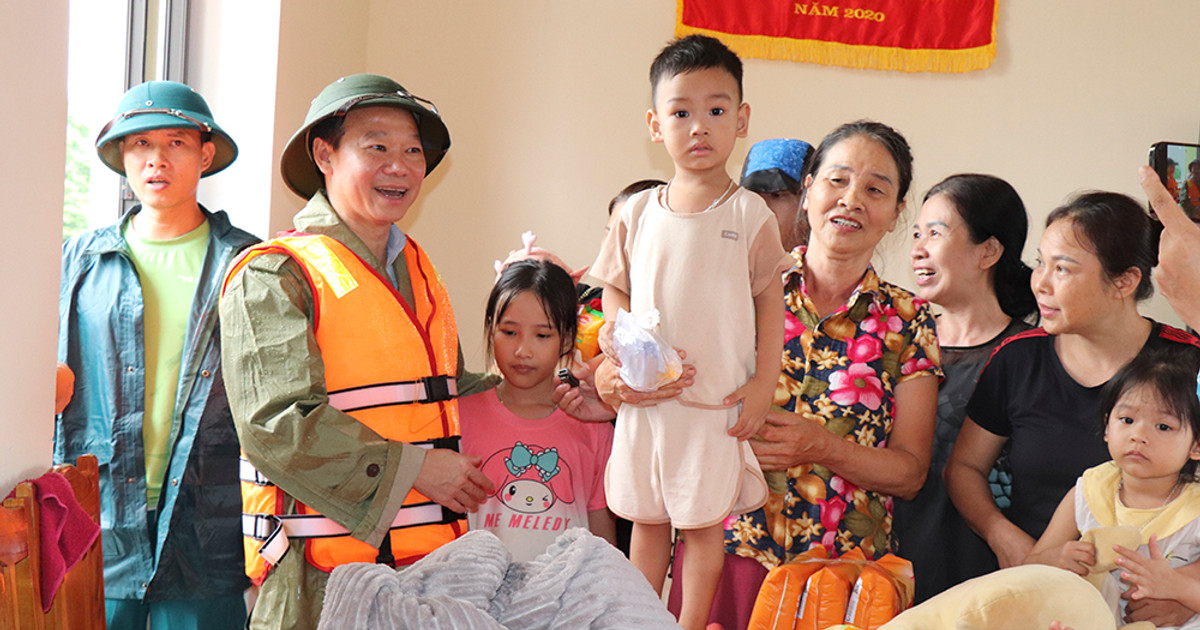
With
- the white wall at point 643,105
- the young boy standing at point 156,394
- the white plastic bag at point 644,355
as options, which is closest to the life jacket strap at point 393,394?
the white plastic bag at point 644,355

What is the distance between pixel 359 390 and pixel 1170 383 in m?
1.54

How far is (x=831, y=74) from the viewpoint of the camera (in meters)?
4.18

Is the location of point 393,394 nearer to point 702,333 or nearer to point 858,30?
point 702,333

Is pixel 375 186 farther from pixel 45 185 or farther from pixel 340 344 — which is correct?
pixel 45 185

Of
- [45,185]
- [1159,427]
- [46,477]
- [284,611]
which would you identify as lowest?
[284,611]

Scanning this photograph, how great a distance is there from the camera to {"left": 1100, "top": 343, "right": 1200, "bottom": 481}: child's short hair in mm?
1896

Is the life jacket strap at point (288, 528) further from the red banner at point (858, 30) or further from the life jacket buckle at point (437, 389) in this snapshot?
the red banner at point (858, 30)

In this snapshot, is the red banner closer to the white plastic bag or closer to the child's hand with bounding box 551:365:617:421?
the child's hand with bounding box 551:365:617:421

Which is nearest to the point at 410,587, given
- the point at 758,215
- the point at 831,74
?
the point at 758,215

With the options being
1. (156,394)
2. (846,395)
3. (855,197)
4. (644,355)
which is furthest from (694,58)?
(156,394)

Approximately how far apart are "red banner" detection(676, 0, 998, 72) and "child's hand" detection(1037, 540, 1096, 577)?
2.72 metres

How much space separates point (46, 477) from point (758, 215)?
1.30 metres

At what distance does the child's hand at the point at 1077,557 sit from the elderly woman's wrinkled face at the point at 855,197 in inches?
28.1

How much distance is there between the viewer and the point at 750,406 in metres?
1.86
